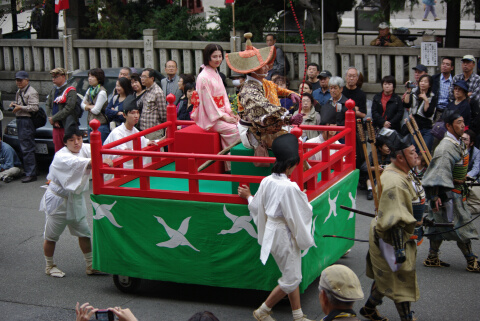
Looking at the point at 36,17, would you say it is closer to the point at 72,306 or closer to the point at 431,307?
the point at 72,306

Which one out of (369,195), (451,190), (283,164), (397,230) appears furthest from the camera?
(369,195)

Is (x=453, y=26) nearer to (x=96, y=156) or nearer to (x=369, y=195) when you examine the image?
(x=369, y=195)

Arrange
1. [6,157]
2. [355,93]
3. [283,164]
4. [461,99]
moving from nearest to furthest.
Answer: [283,164]
[461,99]
[355,93]
[6,157]

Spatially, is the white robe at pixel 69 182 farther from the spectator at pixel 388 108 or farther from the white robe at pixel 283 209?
the spectator at pixel 388 108

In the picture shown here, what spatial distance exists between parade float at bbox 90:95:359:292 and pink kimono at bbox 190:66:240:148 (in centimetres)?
10

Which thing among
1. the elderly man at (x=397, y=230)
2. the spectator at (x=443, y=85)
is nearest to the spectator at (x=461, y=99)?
the spectator at (x=443, y=85)

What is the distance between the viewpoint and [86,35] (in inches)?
634

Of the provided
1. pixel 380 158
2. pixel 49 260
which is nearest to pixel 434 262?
pixel 380 158

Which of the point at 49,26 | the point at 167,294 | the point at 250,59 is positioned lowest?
the point at 167,294

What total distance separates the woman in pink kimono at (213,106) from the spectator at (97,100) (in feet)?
12.1

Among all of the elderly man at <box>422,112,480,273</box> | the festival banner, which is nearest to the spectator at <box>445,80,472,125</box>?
the elderly man at <box>422,112,480,273</box>

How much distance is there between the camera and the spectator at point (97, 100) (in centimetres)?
1014

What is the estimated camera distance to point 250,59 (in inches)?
249

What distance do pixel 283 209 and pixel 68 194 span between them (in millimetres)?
2500
